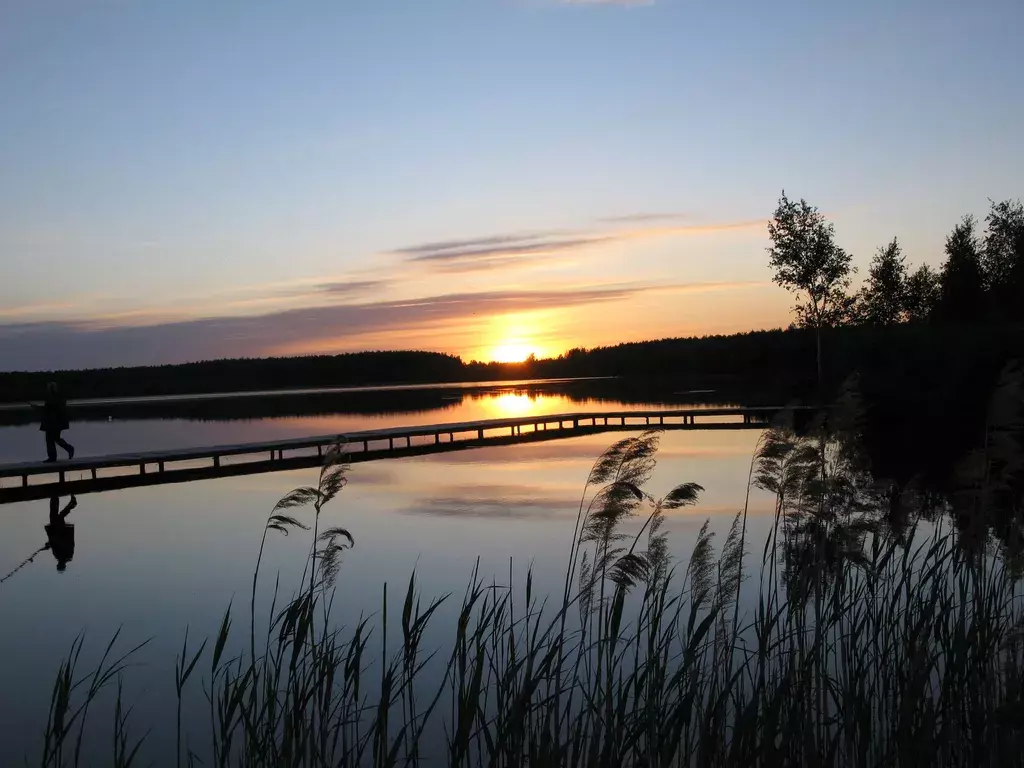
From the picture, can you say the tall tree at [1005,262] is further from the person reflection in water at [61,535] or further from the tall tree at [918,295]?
the person reflection in water at [61,535]

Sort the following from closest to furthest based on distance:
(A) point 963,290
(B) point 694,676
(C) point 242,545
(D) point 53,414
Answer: (B) point 694,676 < (C) point 242,545 < (D) point 53,414 < (A) point 963,290

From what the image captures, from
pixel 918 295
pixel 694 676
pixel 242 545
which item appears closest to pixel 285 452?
pixel 242 545

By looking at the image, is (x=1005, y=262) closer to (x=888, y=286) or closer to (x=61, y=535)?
(x=888, y=286)

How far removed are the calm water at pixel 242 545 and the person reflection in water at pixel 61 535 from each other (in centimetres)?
13

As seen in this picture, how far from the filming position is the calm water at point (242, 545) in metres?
7.90

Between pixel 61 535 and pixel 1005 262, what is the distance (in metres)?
47.3

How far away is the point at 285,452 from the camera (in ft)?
81.2

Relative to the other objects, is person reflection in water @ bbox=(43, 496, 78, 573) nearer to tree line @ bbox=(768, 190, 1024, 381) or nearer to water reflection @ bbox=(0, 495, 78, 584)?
water reflection @ bbox=(0, 495, 78, 584)

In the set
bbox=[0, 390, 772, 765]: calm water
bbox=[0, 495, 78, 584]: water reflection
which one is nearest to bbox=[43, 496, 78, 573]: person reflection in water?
bbox=[0, 495, 78, 584]: water reflection

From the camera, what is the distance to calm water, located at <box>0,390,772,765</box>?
25.9 ft

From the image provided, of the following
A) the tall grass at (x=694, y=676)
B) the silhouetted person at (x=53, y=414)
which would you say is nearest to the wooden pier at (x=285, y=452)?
the silhouetted person at (x=53, y=414)

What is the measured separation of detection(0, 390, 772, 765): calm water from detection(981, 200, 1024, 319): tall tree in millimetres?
26210

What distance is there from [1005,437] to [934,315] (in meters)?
45.6

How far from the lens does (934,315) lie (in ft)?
152
